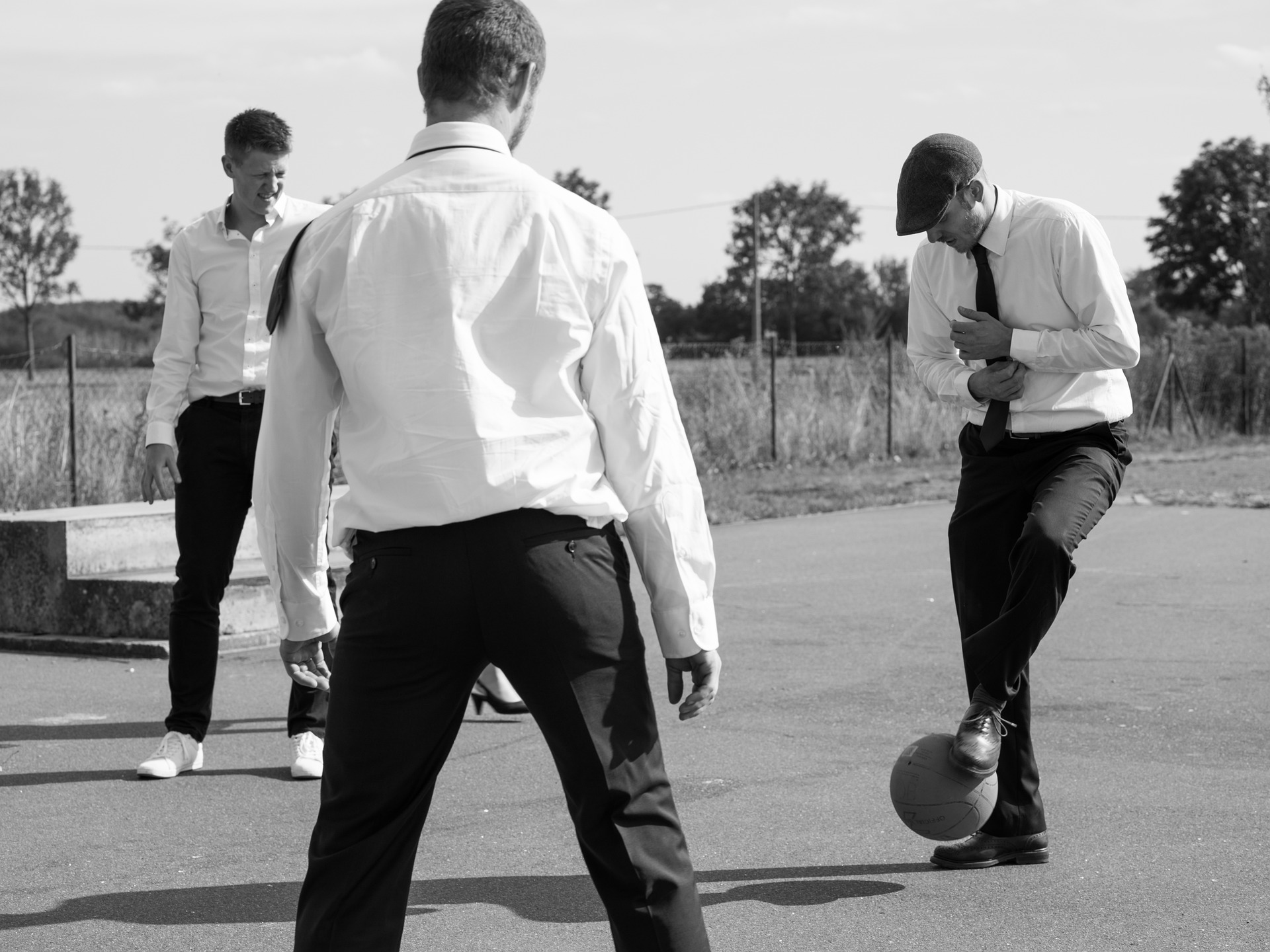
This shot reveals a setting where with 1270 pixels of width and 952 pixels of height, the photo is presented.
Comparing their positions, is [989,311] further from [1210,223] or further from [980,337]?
[1210,223]

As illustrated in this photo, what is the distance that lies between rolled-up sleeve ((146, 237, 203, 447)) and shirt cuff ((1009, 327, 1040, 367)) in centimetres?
298

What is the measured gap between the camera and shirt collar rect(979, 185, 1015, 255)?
4.43 m

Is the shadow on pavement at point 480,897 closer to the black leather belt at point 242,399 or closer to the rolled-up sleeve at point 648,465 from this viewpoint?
the rolled-up sleeve at point 648,465

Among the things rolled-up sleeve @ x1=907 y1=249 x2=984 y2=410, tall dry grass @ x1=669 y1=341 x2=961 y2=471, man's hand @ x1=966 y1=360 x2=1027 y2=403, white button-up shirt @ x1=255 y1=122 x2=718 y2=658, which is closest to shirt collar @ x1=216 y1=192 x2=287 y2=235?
rolled-up sleeve @ x1=907 y1=249 x2=984 y2=410

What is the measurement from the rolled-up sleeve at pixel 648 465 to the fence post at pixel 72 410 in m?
11.1

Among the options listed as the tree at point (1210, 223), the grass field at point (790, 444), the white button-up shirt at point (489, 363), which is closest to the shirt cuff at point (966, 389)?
the white button-up shirt at point (489, 363)

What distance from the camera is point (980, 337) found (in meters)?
4.45

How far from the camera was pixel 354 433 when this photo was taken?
2777 mm

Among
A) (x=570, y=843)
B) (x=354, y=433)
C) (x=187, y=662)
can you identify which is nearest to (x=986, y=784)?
(x=570, y=843)

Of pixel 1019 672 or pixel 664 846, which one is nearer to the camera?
pixel 664 846

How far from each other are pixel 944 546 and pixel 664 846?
394 inches

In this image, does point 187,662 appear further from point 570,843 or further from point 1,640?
point 1,640

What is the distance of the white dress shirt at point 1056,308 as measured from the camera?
4320 millimetres

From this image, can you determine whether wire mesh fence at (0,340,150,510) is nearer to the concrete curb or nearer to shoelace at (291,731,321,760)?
the concrete curb
